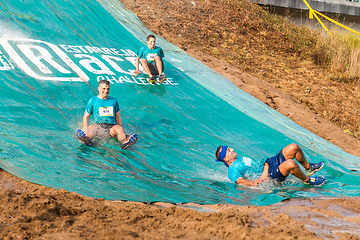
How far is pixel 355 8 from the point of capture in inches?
621

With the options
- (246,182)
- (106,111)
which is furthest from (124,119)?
(246,182)

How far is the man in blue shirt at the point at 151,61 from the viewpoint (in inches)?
328

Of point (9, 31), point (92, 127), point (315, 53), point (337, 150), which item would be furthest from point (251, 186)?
point (315, 53)

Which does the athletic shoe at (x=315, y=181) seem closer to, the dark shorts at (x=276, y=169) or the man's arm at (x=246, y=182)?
the dark shorts at (x=276, y=169)

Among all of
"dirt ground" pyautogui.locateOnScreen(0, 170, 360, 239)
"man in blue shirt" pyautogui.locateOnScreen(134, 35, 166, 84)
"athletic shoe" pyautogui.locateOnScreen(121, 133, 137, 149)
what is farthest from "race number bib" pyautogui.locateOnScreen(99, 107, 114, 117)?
"man in blue shirt" pyautogui.locateOnScreen(134, 35, 166, 84)

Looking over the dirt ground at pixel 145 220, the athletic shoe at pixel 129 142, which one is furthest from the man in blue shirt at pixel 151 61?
the dirt ground at pixel 145 220

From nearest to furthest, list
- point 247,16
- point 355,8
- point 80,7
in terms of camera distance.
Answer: point 80,7
point 247,16
point 355,8

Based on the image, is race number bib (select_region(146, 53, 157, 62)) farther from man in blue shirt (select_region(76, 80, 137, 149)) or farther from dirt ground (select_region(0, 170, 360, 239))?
dirt ground (select_region(0, 170, 360, 239))

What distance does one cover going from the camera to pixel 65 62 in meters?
7.90

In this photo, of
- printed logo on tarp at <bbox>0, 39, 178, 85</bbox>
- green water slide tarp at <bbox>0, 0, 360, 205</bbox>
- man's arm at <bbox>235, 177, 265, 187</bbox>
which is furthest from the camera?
printed logo on tarp at <bbox>0, 39, 178, 85</bbox>

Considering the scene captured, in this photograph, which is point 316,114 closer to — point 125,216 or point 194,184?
point 194,184

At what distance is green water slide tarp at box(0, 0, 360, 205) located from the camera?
4043 mm

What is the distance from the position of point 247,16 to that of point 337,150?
27.2 ft

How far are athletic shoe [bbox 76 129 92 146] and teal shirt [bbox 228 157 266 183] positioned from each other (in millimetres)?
2178
